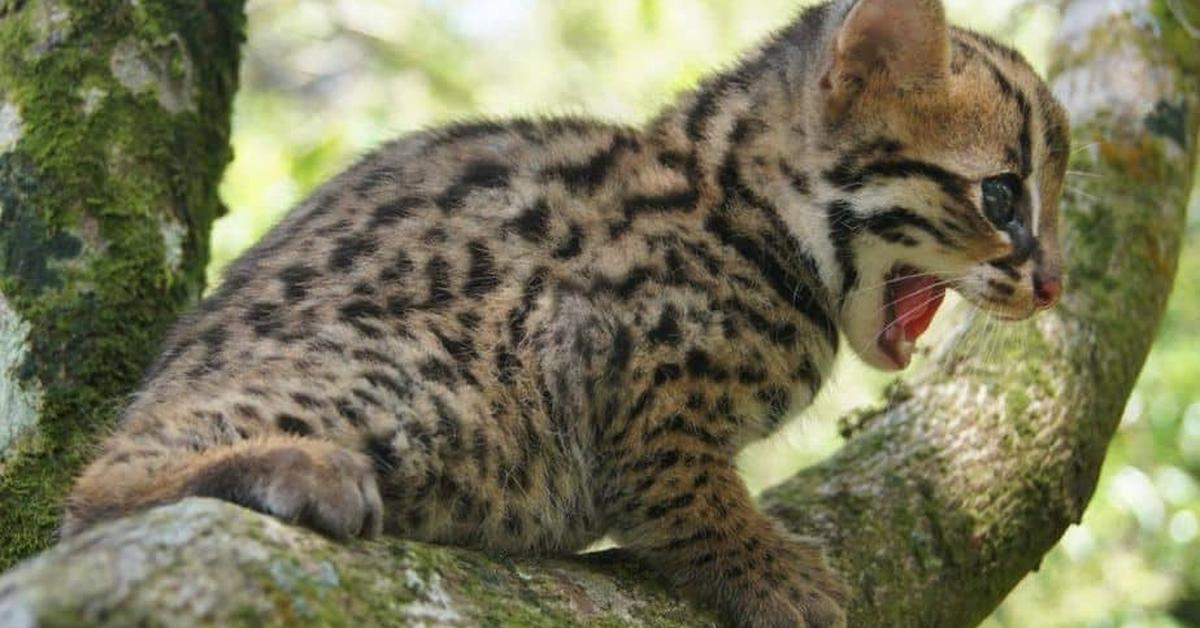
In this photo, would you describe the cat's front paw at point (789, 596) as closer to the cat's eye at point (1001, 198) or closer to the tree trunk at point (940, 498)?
the tree trunk at point (940, 498)

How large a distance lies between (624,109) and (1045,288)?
560 centimetres

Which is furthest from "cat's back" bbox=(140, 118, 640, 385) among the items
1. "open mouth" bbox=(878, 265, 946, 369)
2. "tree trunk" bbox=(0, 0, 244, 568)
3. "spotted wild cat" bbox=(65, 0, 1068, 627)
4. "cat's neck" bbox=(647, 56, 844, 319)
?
"open mouth" bbox=(878, 265, 946, 369)

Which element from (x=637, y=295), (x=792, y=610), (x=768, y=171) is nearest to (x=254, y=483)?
(x=637, y=295)

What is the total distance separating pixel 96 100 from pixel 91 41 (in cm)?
21

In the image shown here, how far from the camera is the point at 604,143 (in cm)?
452

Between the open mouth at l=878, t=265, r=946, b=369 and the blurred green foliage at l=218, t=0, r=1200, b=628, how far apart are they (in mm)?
308

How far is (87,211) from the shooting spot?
4434 millimetres

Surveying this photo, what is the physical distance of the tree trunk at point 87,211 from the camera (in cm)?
418

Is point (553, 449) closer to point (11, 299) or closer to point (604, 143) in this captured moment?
point (604, 143)

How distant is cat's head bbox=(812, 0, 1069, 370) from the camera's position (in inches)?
168

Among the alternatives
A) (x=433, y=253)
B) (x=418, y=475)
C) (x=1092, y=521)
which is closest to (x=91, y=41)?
(x=433, y=253)

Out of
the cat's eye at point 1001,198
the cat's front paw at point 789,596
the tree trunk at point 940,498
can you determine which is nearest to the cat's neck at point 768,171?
the cat's eye at point 1001,198

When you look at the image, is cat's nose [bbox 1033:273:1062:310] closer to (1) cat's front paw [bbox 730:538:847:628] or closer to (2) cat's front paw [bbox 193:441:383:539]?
(1) cat's front paw [bbox 730:538:847:628]

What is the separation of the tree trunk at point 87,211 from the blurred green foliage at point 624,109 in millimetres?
1083
